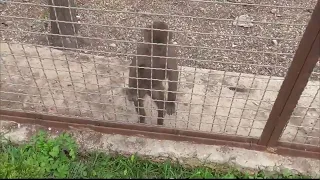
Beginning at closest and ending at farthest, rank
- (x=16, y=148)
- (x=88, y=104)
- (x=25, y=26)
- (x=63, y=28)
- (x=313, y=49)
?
(x=313, y=49) < (x=16, y=148) < (x=88, y=104) < (x=63, y=28) < (x=25, y=26)

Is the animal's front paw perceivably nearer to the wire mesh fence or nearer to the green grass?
the wire mesh fence

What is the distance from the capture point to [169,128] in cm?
349

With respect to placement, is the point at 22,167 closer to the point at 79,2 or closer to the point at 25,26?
the point at 25,26

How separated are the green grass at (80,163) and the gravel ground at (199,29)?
147 cm

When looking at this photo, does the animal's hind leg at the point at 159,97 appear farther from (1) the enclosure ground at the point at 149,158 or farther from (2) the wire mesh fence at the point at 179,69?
(1) the enclosure ground at the point at 149,158

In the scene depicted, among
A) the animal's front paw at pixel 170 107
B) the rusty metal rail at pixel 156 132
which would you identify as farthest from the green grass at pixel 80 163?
the animal's front paw at pixel 170 107

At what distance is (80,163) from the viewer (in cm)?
347

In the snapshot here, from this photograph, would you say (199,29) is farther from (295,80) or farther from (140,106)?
(295,80)

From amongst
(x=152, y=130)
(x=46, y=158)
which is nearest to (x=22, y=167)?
(x=46, y=158)

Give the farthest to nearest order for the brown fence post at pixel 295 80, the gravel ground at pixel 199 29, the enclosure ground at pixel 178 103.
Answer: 1. the gravel ground at pixel 199 29
2. the enclosure ground at pixel 178 103
3. the brown fence post at pixel 295 80

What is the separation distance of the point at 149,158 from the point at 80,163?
0.56 m

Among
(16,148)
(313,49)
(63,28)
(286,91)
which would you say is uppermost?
(313,49)

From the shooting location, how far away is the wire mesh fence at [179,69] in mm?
3271

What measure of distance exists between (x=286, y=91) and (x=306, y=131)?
2.74ft
